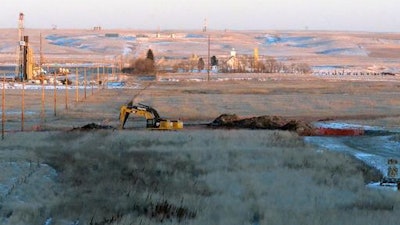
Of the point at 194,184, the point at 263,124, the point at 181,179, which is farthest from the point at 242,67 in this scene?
the point at 194,184

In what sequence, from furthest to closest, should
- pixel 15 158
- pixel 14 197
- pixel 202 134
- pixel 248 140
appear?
pixel 202 134, pixel 248 140, pixel 15 158, pixel 14 197

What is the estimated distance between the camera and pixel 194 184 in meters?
15.4

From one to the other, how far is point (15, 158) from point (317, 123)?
16353 millimetres

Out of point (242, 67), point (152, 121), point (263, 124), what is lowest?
point (242, 67)

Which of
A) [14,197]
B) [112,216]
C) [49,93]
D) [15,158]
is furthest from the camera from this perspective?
[49,93]

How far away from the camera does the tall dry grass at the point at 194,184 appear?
39.3 feet

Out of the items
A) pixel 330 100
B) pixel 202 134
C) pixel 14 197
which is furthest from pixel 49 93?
pixel 14 197

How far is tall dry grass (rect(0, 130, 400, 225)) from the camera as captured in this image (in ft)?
39.3

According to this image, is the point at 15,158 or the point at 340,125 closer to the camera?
the point at 15,158

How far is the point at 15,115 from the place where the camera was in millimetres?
34938

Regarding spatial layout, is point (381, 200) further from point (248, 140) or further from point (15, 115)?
point (15, 115)

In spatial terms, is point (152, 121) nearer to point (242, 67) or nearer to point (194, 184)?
point (194, 184)

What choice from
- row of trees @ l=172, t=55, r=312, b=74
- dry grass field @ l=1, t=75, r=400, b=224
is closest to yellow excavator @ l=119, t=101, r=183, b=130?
dry grass field @ l=1, t=75, r=400, b=224

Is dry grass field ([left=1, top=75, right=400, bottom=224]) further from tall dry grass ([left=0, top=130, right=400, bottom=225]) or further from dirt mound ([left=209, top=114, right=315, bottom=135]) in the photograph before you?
dirt mound ([left=209, top=114, right=315, bottom=135])
